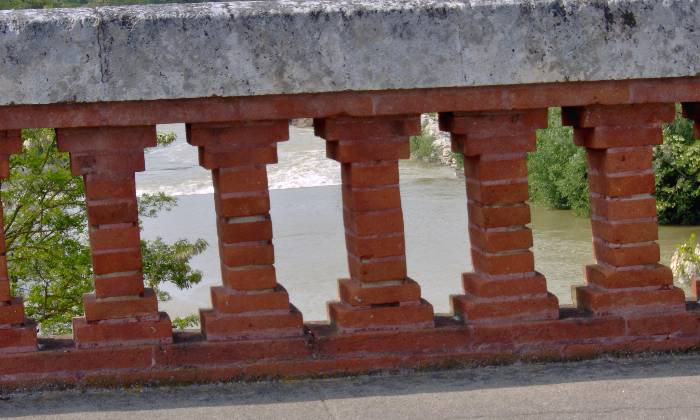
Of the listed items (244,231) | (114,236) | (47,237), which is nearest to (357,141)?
(244,231)

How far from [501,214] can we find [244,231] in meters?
0.91

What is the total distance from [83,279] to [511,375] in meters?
7.44

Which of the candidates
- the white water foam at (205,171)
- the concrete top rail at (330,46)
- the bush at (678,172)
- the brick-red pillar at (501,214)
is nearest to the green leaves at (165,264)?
the brick-red pillar at (501,214)

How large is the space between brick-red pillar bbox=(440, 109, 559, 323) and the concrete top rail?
0.64 ft

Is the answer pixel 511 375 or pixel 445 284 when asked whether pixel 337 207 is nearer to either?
pixel 445 284

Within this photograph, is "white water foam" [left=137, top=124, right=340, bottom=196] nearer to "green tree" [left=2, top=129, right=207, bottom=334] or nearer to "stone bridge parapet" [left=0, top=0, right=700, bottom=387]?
"green tree" [left=2, top=129, right=207, bottom=334]

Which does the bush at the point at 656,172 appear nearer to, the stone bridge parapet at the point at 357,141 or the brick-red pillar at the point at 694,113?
the brick-red pillar at the point at 694,113

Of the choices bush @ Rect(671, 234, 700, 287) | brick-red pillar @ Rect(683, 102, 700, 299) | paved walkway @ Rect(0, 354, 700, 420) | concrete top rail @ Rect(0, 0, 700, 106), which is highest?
concrete top rail @ Rect(0, 0, 700, 106)

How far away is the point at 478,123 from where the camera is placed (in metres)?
3.91

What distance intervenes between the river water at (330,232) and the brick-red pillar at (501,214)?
33.3ft

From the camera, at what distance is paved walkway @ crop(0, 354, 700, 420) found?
139 inches

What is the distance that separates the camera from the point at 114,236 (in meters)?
3.72

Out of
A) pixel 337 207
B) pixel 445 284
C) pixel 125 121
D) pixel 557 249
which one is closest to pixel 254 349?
pixel 125 121

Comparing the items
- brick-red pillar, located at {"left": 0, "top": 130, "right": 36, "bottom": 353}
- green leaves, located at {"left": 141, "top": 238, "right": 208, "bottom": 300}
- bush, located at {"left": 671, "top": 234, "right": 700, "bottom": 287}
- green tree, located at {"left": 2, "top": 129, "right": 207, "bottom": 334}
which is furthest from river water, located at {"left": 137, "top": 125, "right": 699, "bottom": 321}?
brick-red pillar, located at {"left": 0, "top": 130, "right": 36, "bottom": 353}
